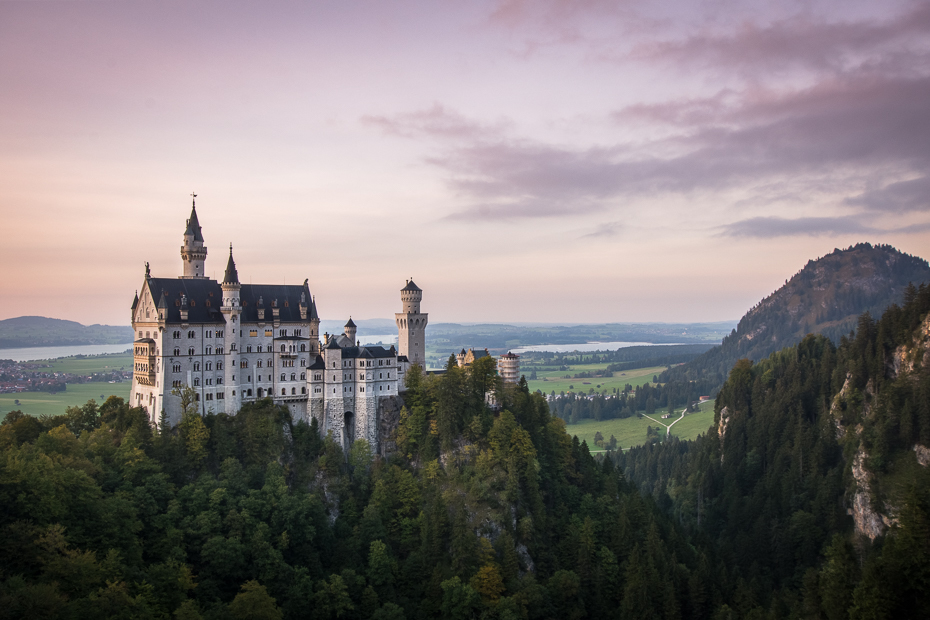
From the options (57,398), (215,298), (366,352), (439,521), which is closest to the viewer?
(439,521)

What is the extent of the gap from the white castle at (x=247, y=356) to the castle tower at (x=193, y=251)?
Result: 12 centimetres

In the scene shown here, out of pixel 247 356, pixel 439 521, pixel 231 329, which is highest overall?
pixel 231 329

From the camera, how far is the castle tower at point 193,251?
9000 centimetres

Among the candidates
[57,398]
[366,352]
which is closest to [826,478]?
[366,352]

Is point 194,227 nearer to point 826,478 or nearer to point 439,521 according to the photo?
point 439,521

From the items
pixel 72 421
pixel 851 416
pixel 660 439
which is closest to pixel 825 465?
pixel 851 416

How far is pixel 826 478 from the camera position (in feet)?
342

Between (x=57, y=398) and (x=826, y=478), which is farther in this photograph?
(x=57, y=398)

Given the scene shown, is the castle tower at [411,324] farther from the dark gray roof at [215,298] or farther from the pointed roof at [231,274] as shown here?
the pointed roof at [231,274]

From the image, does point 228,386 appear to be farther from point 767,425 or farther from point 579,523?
point 767,425

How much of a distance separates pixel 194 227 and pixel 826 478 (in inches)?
3894

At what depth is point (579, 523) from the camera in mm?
86062

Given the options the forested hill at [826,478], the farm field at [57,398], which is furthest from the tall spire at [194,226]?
the forested hill at [826,478]

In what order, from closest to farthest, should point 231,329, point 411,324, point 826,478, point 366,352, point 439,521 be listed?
point 439,521
point 231,329
point 366,352
point 411,324
point 826,478
